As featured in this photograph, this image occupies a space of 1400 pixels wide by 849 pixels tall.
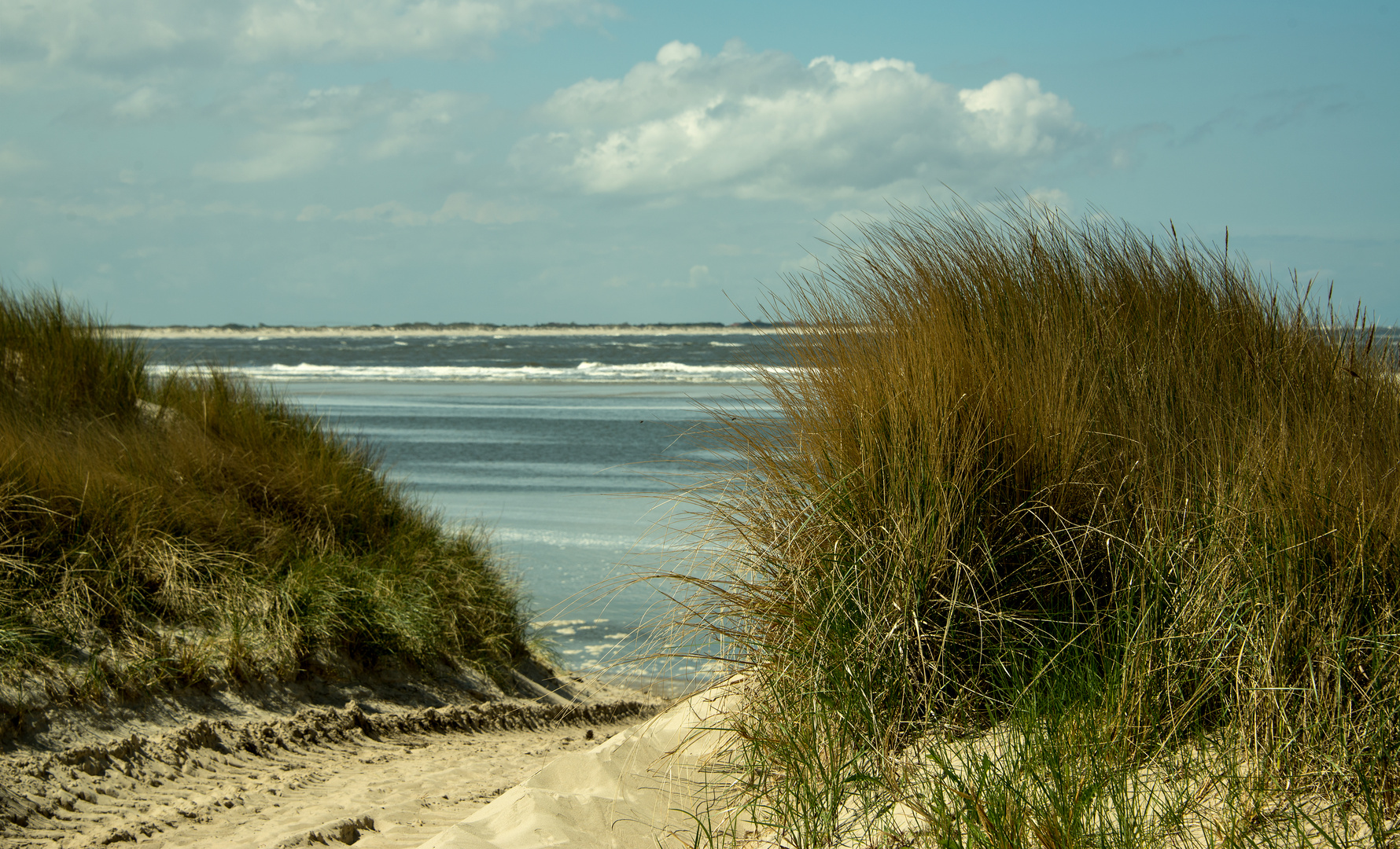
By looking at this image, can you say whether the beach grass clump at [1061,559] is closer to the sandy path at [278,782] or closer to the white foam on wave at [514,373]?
the sandy path at [278,782]

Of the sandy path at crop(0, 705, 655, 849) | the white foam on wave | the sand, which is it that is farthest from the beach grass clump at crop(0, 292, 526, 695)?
the white foam on wave

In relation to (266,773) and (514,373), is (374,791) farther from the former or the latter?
(514,373)

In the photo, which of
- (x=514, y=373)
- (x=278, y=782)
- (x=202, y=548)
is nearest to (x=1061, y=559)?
(x=278, y=782)

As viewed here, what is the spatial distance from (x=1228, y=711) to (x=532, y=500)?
9.24 metres

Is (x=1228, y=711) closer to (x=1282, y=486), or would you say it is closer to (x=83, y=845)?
(x=1282, y=486)

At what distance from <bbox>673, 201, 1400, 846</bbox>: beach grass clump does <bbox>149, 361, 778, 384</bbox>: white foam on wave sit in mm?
26598

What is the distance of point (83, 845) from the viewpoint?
3.53 m

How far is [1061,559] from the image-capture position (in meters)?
3.14

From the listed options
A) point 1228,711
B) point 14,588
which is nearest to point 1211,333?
point 1228,711

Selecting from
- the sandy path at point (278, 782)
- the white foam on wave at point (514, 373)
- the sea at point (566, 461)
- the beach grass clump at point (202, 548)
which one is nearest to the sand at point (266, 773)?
the sandy path at point (278, 782)

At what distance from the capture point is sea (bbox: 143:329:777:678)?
670 centimetres

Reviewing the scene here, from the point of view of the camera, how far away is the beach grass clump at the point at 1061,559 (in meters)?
2.55

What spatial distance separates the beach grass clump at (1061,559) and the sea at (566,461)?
0.56 meters

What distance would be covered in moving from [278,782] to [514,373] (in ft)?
110
